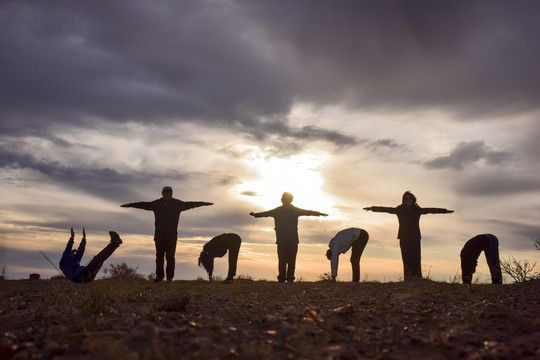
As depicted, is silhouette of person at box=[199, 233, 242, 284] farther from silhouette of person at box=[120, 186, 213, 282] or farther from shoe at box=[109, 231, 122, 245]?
shoe at box=[109, 231, 122, 245]

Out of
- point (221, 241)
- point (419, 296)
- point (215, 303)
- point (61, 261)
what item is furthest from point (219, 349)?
point (221, 241)

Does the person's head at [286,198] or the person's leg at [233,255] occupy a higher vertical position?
the person's head at [286,198]

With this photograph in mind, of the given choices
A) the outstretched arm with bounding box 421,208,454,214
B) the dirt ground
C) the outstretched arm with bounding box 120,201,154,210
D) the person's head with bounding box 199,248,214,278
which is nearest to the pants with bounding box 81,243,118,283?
the outstretched arm with bounding box 120,201,154,210

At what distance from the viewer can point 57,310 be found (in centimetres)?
782

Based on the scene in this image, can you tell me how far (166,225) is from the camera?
15.6m

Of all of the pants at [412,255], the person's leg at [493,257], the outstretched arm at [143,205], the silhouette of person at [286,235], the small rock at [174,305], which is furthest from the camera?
the silhouette of person at [286,235]

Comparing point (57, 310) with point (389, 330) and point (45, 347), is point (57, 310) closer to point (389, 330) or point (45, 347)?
point (45, 347)

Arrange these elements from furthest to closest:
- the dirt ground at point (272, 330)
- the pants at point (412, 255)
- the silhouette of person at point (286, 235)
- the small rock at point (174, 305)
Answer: the silhouette of person at point (286, 235)
the pants at point (412, 255)
the small rock at point (174, 305)
the dirt ground at point (272, 330)

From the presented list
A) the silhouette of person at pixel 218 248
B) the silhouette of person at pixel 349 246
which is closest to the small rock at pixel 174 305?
the silhouette of person at pixel 218 248

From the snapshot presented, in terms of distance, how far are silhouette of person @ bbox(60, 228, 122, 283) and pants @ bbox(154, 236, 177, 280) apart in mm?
1806

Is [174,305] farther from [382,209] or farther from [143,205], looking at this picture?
[382,209]

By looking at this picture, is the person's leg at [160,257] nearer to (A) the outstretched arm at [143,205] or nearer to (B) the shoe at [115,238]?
(A) the outstretched arm at [143,205]

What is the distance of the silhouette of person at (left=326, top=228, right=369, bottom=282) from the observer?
15.9m

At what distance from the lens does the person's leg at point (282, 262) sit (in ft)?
53.7
